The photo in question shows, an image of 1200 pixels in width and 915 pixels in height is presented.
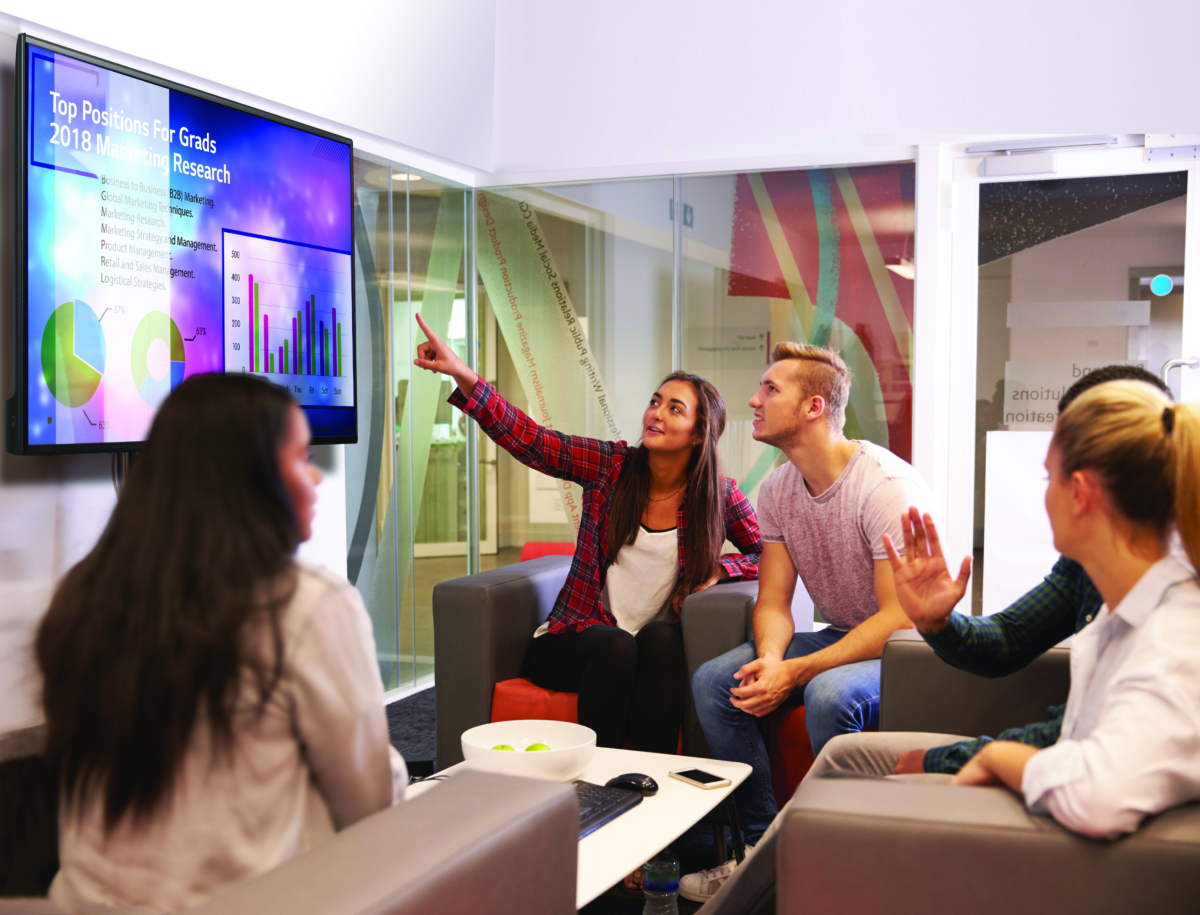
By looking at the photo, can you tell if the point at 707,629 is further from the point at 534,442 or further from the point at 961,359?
the point at 961,359

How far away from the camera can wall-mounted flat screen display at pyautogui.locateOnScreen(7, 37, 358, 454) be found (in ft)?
8.70

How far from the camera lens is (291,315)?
3467 mm

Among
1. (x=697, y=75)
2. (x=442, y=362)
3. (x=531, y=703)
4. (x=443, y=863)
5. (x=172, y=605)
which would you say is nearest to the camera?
(x=172, y=605)

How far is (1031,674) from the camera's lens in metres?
2.18

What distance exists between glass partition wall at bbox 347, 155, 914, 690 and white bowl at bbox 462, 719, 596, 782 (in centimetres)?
167

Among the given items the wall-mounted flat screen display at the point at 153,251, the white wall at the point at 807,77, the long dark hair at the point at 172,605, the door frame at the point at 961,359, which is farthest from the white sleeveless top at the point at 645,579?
the long dark hair at the point at 172,605

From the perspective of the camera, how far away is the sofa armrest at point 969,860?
3.97 ft

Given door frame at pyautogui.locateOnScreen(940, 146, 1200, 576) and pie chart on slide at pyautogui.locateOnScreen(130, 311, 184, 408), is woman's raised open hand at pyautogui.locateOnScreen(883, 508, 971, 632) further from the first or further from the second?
door frame at pyautogui.locateOnScreen(940, 146, 1200, 576)

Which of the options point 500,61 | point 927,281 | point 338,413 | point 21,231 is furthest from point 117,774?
point 500,61

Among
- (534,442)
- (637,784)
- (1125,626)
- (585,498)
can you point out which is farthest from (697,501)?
(1125,626)

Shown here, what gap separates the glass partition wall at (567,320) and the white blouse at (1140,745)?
280 centimetres

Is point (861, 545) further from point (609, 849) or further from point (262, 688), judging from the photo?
point (262, 688)

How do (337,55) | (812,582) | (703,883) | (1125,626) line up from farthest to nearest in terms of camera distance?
(337,55), (812,582), (703,883), (1125,626)

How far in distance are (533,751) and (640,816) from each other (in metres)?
0.24
